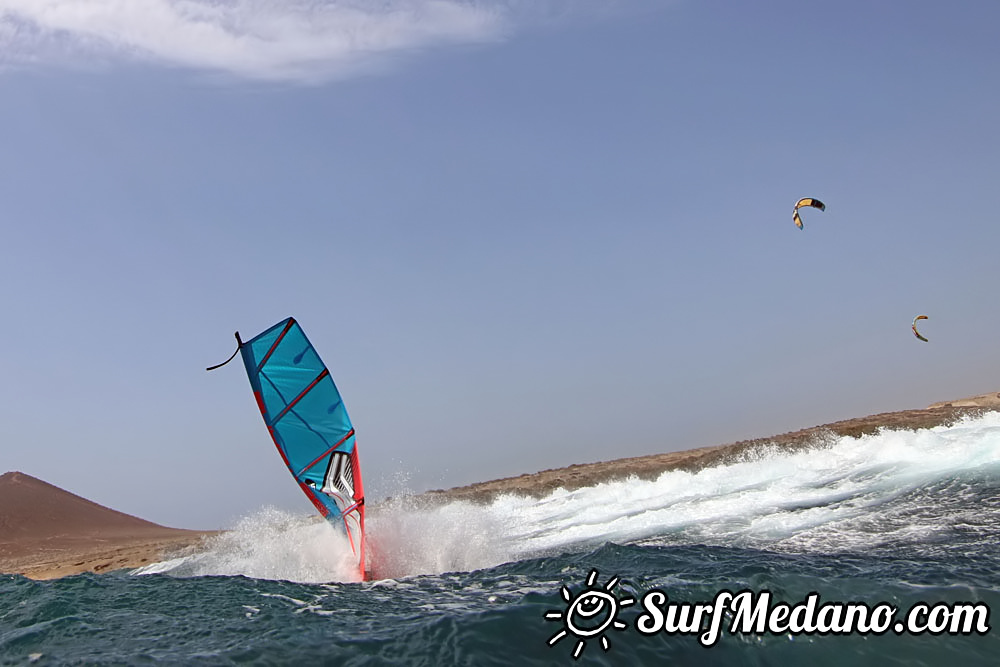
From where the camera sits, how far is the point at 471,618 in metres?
5.28

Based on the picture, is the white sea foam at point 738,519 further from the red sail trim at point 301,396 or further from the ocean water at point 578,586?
the red sail trim at point 301,396

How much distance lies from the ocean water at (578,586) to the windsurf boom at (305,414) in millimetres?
958

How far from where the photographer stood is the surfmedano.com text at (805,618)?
468 cm

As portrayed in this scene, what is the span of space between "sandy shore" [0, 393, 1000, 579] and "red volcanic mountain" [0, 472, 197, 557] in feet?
0.14

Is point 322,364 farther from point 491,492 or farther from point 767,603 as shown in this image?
point 491,492

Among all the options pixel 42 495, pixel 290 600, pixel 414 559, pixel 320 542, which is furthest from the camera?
pixel 42 495

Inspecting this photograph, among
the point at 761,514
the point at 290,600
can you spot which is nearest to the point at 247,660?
the point at 290,600

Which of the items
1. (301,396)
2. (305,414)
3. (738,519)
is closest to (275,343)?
(301,396)

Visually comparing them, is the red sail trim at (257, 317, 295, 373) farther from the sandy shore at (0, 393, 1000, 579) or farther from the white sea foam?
the sandy shore at (0, 393, 1000, 579)

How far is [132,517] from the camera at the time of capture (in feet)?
142

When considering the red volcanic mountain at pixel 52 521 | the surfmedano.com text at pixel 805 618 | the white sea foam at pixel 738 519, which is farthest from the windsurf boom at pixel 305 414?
the red volcanic mountain at pixel 52 521

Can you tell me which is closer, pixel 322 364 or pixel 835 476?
pixel 322 364

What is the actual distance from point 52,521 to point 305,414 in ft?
119

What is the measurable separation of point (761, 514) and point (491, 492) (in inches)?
762
